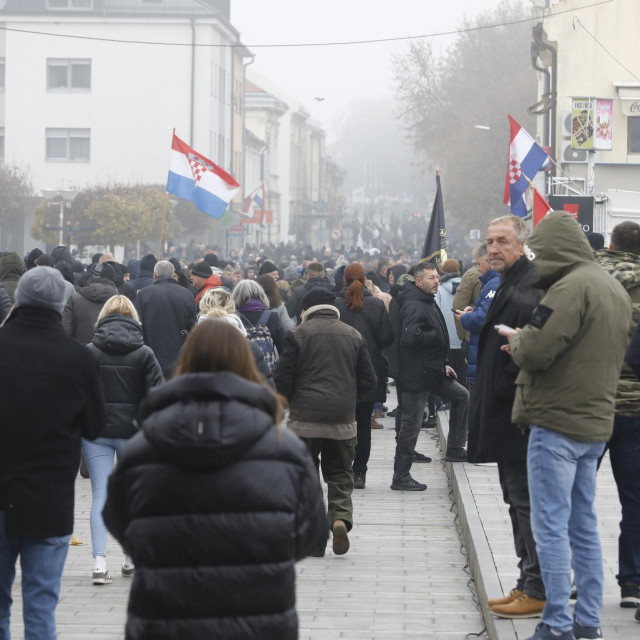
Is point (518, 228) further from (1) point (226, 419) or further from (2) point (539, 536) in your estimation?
(1) point (226, 419)

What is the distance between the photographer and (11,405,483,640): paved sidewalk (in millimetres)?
7270

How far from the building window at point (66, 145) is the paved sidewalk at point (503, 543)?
54.0 metres

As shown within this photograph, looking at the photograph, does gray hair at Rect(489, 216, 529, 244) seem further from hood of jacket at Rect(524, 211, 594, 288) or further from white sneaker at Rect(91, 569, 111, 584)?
white sneaker at Rect(91, 569, 111, 584)

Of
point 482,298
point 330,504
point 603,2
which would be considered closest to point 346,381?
point 330,504

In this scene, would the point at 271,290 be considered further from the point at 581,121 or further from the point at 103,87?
the point at 103,87

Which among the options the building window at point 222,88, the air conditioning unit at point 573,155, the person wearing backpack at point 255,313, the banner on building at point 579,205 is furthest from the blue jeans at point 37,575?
the building window at point 222,88

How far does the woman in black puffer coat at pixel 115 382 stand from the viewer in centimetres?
816

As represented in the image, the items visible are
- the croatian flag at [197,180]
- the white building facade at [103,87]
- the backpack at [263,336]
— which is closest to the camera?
the backpack at [263,336]

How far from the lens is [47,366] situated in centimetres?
539

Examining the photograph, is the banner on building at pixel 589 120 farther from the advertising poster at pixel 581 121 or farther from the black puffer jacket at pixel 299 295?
the black puffer jacket at pixel 299 295

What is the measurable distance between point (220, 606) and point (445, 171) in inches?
2317

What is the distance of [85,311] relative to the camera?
38.8 ft

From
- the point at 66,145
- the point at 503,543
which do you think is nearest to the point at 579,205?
the point at 503,543

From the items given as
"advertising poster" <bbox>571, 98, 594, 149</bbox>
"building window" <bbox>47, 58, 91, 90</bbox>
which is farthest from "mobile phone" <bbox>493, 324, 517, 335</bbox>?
"building window" <bbox>47, 58, 91, 90</bbox>
